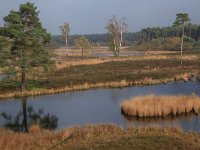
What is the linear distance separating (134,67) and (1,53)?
1136 inches

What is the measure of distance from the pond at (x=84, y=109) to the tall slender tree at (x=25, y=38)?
4408mm

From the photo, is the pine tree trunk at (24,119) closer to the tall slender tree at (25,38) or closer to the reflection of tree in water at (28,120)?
the reflection of tree in water at (28,120)

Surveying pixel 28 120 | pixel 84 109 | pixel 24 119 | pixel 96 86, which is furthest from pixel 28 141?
pixel 96 86

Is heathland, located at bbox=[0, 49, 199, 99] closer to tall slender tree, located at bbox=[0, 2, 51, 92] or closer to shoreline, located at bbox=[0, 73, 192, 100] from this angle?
shoreline, located at bbox=[0, 73, 192, 100]

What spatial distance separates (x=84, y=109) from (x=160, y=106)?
7566mm

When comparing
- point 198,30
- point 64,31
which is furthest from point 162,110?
point 198,30

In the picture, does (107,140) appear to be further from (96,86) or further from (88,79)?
(88,79)

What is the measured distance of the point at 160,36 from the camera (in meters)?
179

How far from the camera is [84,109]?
112 feet

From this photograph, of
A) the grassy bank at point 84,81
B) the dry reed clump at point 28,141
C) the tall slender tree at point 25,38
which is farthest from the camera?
the grassy bank at point 84,81

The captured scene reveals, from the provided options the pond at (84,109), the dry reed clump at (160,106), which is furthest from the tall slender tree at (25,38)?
the dry reed clump at (160,106)

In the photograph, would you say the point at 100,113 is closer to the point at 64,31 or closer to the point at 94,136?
the point at 94,136

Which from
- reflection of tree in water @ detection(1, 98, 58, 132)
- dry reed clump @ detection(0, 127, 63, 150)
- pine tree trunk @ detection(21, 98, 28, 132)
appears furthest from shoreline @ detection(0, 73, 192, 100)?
dry reed clump @ detection(0, 127, 63, 150)

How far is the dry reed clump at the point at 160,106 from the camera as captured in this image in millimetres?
29234
